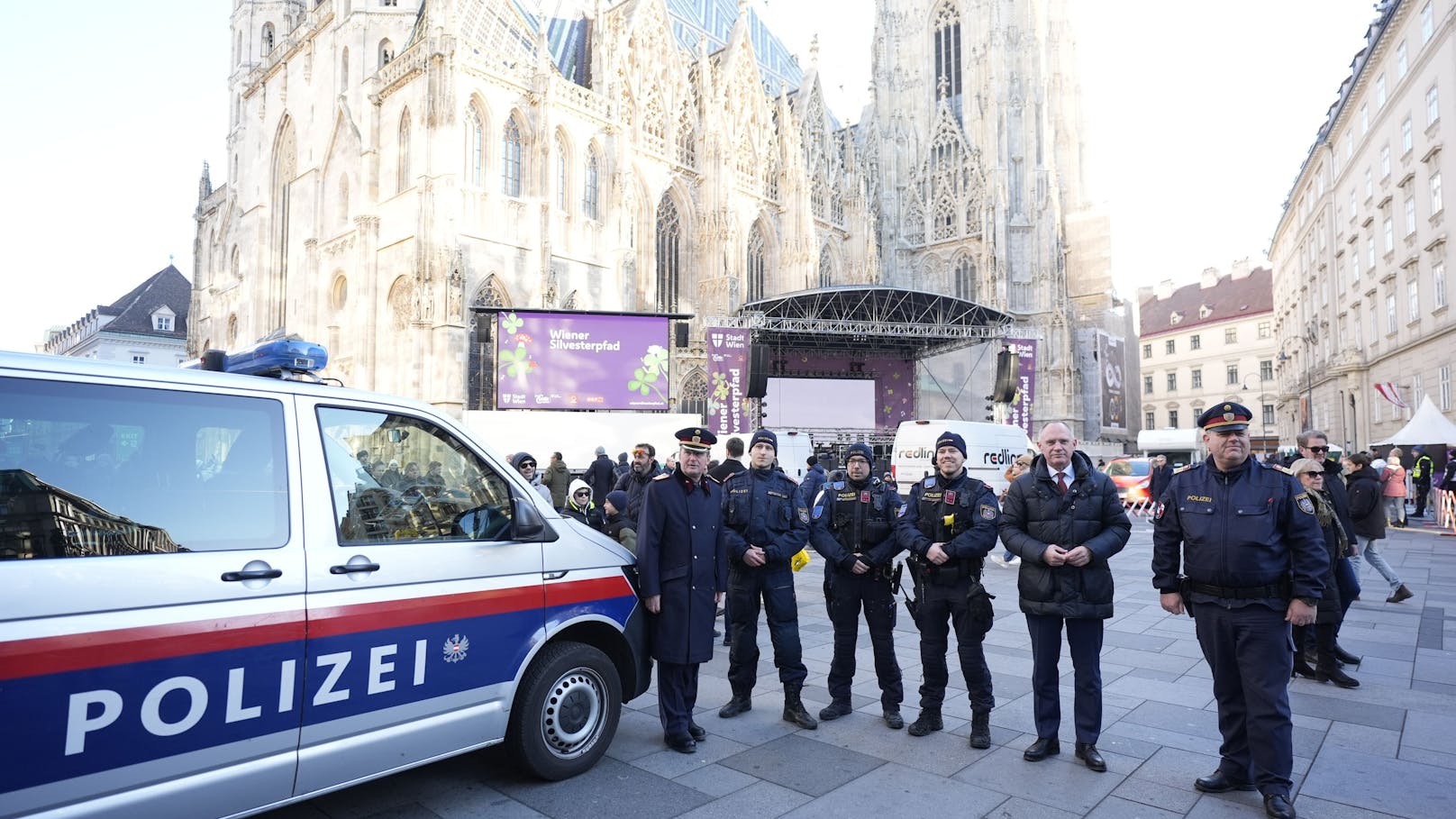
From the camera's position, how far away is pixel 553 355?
2158 centimetres

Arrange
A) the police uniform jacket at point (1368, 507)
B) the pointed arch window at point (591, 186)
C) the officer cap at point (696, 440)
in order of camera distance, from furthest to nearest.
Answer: the pointed arch window at point (591, 186) < the police uniform jacket at point (1368, 507) < the officer cap at point (696, 440)

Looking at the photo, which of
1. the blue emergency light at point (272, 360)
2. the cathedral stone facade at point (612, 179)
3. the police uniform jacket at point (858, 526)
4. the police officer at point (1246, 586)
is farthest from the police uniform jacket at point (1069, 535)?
the cathedral stone facade at point (612, 179)

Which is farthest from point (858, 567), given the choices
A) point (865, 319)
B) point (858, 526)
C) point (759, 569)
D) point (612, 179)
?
point (612, 179)

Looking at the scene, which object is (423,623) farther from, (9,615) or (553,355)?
(553,355)

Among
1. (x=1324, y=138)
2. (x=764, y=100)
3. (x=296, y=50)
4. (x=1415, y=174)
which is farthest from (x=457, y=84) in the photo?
(x=1324, y=138)

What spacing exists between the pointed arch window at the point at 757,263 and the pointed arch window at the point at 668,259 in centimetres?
470

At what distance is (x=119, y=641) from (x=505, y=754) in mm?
1857

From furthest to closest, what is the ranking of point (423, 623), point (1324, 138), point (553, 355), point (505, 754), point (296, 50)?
1. point (1324, 138)
2. point (296, 50)
3. point (553, 355)
4. point (505, 754)
5. point (423, 623)

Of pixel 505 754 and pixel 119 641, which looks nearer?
pixel 119 641

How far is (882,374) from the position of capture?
32.1 meters

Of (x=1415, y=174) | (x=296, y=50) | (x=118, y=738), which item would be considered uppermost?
(x=296, y=50)

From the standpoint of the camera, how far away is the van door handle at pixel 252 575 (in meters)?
2.74

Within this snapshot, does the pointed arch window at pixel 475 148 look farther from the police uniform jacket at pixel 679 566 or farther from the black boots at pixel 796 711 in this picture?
the black boots at pixel 796 711

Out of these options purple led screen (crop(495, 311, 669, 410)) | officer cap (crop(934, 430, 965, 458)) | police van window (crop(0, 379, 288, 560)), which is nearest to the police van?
police van window (crop(0, 379, 288, 560))
